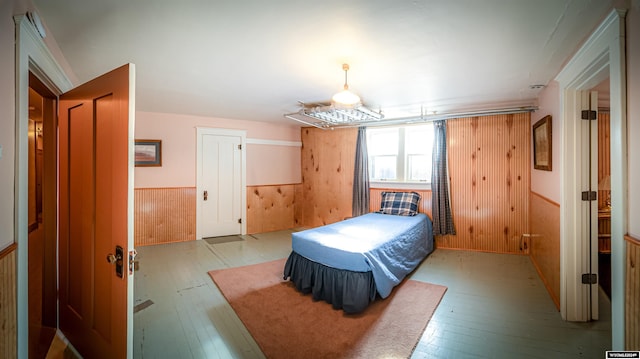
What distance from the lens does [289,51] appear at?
7.20 feet

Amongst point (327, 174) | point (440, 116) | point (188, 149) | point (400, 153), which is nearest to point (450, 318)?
point (440, 116)

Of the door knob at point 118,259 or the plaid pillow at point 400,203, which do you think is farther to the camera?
the plaid pillow at point 400,203

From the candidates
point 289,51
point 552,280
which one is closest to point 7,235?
point 289,51

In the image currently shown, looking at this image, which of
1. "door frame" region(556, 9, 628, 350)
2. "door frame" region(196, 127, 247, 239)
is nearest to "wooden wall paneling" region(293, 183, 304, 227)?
"door frame" region(196, 127, 247, 239)

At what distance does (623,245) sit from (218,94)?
12.7ft

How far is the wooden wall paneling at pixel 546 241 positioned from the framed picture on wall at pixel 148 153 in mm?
5497

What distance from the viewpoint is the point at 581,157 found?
87.3 inches

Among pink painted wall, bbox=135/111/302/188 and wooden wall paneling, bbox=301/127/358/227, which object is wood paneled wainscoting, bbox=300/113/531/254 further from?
pink painted wall, bbox=135/111/302/188

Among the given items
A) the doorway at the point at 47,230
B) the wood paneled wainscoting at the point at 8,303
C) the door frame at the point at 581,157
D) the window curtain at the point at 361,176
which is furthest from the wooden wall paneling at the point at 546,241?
the doorway at the point at 47,230

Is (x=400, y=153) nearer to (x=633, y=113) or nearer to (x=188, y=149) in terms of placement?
(x=633, y=113)

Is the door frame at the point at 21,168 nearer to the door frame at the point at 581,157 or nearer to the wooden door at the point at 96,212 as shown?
the wooden door at the point at 96,212

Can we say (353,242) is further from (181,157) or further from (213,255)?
(181,157)

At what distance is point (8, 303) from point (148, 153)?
12.4 ft

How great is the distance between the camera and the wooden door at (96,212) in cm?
143
